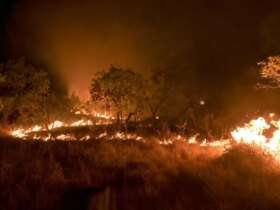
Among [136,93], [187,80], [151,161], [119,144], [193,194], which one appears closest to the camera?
[193,194]

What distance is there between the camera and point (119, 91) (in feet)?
70.5

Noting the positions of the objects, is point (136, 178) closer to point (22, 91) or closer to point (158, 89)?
point (22, 91)

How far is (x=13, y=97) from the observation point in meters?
22.7

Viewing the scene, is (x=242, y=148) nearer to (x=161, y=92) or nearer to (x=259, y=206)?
(x=259, y=206)

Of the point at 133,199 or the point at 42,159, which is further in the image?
the point at 42,159

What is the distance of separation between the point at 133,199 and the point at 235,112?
22.5 meters

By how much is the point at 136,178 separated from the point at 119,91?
1285 cm

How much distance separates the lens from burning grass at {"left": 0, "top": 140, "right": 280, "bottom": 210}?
7301mm

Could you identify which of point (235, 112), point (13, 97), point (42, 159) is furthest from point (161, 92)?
point (42, 159)

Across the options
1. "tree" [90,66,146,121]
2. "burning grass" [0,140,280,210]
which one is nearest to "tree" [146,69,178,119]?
"tree" [90,66,146,121]

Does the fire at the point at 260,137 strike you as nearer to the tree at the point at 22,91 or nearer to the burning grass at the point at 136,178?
the burning grass at the point at 136,178

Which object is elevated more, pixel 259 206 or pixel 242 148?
pixel 242 148

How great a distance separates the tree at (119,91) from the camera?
21.4m

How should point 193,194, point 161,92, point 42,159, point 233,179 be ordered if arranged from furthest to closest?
1. point 161,92
2. point 42,159
3. point 233,179
4. point 193,194
